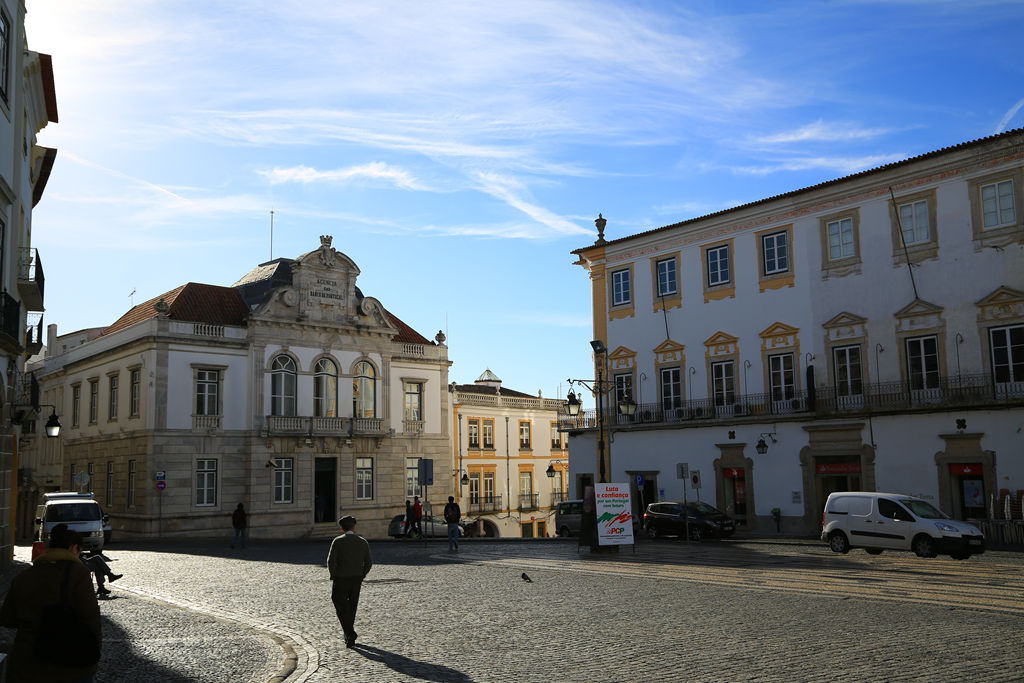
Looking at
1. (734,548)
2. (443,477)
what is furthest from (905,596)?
(443,477)

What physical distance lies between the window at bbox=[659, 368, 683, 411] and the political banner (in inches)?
468

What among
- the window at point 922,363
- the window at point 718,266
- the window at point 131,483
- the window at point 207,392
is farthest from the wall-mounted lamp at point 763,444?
the window at point 131,483

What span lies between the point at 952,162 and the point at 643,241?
12742 mm

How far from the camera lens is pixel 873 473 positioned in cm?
3045

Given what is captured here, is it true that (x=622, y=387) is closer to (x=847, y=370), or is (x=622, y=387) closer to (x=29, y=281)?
(x=847, y=370)

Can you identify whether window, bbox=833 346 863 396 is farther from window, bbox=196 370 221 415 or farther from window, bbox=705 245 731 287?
window, bbox=196 370 221 415

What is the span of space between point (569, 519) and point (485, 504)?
75.4 feet

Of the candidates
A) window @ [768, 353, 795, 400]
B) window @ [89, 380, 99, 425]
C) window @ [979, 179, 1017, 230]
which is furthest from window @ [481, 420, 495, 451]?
window @ [979, 179, 1017, 230]

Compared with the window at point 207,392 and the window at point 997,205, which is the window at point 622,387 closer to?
the window at point 997,205

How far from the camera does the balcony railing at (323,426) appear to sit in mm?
43375

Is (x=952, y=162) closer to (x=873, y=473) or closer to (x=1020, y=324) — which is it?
(x=1020, y=324)

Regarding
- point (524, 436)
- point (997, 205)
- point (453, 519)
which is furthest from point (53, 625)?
point (524, 436)

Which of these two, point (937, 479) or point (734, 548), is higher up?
point (937, 479)

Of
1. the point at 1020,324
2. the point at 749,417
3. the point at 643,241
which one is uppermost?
the point at 643,241
